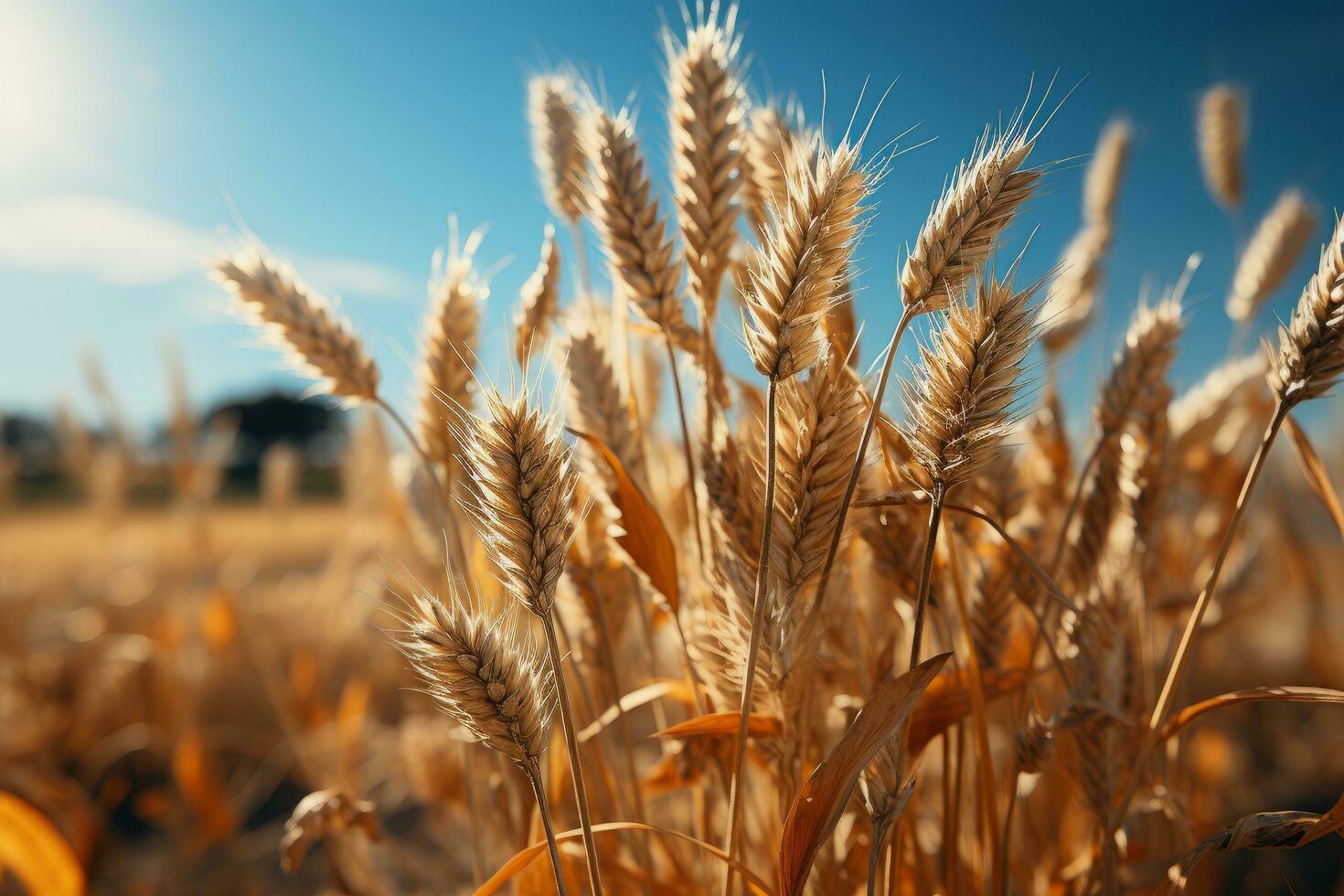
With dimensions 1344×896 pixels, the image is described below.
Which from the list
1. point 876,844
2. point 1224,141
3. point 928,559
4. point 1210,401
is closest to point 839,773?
point 876,844

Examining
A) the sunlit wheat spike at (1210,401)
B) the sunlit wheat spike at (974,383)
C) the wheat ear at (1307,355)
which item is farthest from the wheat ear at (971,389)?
the sunlit wheat spike at (1210,401)

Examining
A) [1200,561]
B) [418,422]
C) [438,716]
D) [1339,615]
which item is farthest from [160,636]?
[1339,615]

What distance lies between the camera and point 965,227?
2.24ft

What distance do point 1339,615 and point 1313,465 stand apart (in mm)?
5541

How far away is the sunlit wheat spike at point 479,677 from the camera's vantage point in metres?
0.62

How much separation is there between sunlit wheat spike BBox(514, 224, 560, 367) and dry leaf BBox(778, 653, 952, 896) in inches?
27.6

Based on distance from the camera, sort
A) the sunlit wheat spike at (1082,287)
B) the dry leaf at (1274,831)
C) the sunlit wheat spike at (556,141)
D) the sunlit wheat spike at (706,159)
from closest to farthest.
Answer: the dry leaf at (1274,831)
the sunlit wheat spike at (706,159)
the sunlit wheat spike at (556,141)
the sunlit wheat spike at (1082,287)

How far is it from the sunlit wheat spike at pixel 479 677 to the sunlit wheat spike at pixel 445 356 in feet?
1.41

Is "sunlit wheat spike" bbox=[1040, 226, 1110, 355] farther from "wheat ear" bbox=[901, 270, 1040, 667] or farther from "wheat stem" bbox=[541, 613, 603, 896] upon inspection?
"wheat stem" bbox=[541, 613, 603, 896]

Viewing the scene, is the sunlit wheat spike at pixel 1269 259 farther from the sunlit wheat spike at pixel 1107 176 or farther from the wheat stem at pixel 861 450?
the wheat stem at pixel 861 450

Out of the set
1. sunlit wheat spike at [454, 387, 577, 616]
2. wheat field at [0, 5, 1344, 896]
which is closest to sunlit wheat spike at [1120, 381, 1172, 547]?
wheat field at [0, 5, 1344, 896]

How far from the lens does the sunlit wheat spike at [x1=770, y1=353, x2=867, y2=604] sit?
0.70m

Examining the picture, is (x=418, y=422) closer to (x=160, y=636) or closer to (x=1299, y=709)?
(x=160, y=636)

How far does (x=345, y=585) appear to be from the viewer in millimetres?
3541
